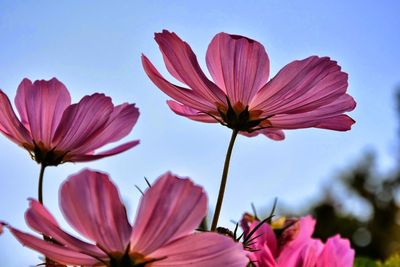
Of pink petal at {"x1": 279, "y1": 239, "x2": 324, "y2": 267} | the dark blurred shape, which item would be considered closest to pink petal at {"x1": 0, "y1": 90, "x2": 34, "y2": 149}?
pink petal at {"x1": 279, "y1": 239, "x2": 324, "y2": 267}

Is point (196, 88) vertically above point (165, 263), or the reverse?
point (196, 88)

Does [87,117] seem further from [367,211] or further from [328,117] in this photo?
[367,211]

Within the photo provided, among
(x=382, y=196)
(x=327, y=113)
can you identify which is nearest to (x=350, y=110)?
(x=327, y=113)

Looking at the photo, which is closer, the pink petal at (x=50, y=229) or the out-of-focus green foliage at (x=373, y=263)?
the pink petal at (x=50, y=229)

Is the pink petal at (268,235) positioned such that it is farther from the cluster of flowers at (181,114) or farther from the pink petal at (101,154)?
the pink petal at (101,154)

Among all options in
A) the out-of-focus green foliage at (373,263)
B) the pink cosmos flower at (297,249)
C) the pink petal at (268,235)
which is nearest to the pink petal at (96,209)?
the pink cosmos flower at (297,249)

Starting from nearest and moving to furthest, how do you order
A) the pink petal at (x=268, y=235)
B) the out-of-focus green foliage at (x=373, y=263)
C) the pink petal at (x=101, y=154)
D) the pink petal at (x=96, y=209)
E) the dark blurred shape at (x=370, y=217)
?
the pink petal at (x=96, y=209) → the pink petal at (x=101, y=154) → the pink petal at (x=268, y=235) → the out-of-focus green foliage at (x=373, y=263) → the dark blurred shape at (x=370, y=217)

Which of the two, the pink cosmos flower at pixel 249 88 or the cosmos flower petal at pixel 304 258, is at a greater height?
the pink cosmos flower at pixel 249 88

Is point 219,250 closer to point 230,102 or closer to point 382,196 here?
point 230,102

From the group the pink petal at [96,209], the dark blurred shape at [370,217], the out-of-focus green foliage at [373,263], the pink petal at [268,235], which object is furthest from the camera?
the dark blurred shape at [370,217]
